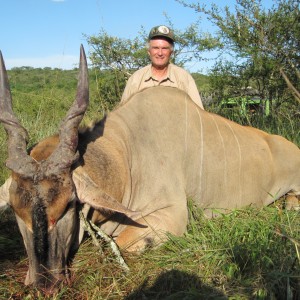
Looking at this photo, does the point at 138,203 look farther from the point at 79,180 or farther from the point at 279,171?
the point at 279,171

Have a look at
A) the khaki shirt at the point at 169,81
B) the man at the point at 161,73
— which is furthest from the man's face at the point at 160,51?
the khaki shirt at the point at 169,81

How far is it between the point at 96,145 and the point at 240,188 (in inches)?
58.8

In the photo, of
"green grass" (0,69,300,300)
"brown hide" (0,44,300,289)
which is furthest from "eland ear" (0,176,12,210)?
"green grass" (0,69,300,300)

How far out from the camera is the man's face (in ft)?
15.2

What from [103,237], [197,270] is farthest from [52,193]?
[197,270]

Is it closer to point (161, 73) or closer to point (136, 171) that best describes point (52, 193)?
point (136, 171)

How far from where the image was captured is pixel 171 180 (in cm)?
343

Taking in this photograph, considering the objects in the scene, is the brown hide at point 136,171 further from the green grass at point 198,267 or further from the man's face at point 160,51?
the man's face at point 160,51

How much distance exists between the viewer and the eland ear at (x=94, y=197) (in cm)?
269

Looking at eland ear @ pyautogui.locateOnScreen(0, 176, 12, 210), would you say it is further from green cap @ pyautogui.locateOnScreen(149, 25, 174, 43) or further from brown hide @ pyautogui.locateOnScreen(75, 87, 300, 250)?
green cap @ pyautogui.locateOnScreen(149, 25, 174, 43)

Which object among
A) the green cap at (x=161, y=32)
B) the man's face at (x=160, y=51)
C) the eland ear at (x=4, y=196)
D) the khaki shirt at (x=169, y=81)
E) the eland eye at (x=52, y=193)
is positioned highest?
the green cap at (x=161, y=32)

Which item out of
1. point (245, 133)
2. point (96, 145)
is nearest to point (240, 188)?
point (245, 133)

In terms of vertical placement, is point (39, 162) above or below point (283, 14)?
below

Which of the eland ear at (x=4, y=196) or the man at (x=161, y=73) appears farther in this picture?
the man at (x=161, y=73)
